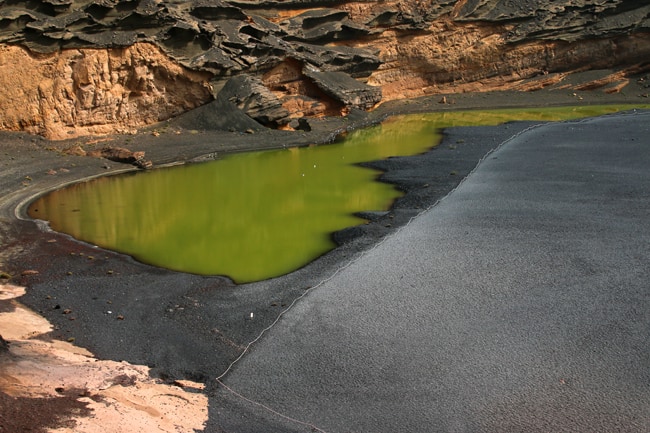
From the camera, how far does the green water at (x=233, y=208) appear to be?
12070mm

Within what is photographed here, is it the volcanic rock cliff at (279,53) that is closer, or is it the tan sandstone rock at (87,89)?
the tan sandstone rock at (87,89)

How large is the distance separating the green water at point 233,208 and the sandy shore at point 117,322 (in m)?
0.62

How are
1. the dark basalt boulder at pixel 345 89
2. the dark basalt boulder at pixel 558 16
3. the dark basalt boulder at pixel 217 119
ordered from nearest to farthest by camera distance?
the dark basalt boulder at pixel 217 119, the dark basalt boulder at pixel 345 89, the dark basalt boulder at pixel 558 16

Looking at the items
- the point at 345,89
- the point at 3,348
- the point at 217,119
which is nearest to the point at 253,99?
the point at 217,119

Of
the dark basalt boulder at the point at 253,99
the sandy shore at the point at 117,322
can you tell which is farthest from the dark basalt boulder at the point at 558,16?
the sandy shore at the point at 117,322

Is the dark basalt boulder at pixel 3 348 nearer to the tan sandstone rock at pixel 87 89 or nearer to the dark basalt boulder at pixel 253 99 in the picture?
the tan sandstone rock at pixel 87 89

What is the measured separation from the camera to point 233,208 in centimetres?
1559

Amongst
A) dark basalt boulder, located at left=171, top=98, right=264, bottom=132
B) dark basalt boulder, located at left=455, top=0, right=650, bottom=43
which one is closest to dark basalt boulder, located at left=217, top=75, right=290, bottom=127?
dark basalt boulder, located at left=171, top=98, right=264, bottom=132

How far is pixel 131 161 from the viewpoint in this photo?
794 inches

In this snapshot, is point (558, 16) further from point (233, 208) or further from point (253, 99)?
point (233, 208)

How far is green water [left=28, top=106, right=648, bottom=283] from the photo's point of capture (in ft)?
39.6

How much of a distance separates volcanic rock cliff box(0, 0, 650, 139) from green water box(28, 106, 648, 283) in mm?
4598

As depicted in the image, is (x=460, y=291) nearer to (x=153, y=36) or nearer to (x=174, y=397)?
(x=174, y=397)

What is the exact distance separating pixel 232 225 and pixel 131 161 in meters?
7.45
